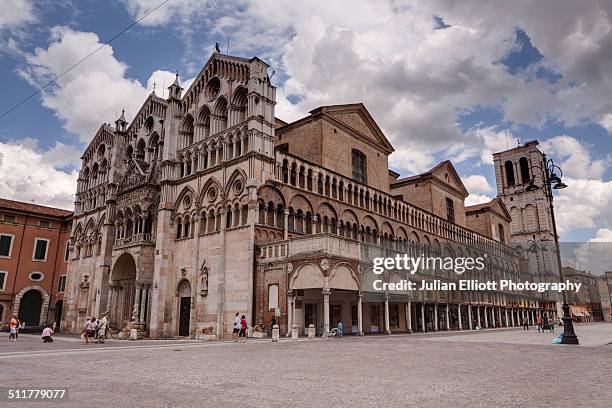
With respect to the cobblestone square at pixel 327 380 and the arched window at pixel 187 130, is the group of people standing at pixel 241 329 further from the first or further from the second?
the arched window at pixel 187 130

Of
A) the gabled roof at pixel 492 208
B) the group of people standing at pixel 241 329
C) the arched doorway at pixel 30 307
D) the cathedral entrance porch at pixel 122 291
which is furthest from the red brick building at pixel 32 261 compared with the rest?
the gabled roof at pixel 492 208

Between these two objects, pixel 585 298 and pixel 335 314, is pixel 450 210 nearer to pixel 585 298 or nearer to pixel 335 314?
pixel 335 314

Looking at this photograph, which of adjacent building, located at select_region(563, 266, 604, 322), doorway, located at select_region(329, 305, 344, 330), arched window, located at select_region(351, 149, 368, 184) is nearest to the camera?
doorway, located at select_region(329, 305, 344, 330)

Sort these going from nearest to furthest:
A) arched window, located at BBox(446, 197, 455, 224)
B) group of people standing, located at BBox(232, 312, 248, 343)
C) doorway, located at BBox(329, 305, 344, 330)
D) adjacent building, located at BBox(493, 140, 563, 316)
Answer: group of people standing, located at BBox(232, 312, 248, 343)
doorway, located at BBox(329, 305, 344, 330)
arched window, located at BBox(446, 197, 455, 224)
adjacent building, located at BBox(493, 140, 563, 316)

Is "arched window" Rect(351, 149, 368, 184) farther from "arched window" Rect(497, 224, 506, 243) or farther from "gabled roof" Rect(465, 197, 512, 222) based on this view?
"arched window" Rect(497, 224, 506, 243)

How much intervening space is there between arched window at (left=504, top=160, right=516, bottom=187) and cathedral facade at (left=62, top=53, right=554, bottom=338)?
128 ft

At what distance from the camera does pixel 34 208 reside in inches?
2067

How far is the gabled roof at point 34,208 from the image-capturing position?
49306mm

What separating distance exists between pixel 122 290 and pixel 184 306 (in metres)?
9.10

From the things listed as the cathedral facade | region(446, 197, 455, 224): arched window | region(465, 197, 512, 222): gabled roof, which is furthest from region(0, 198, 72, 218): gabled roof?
region(465, 197, 512, 222): gabled roof

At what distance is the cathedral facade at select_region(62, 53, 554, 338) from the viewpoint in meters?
28.2

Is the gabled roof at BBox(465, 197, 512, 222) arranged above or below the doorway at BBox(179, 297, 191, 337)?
above

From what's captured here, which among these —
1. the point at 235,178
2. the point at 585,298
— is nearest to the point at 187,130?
the point at 235,178

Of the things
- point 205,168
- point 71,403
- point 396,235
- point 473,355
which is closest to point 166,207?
point 205,168
